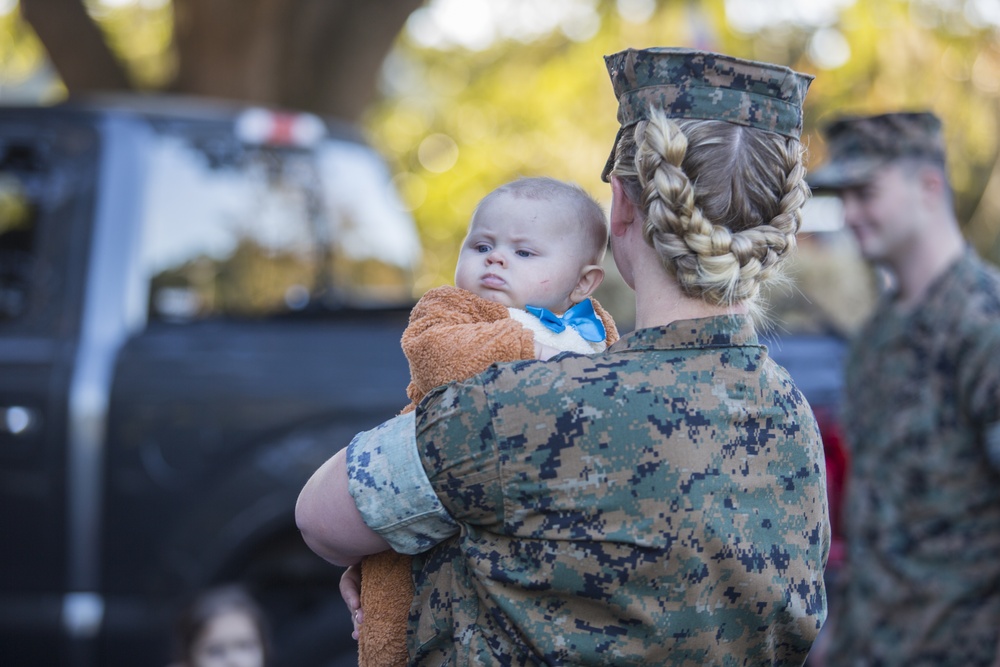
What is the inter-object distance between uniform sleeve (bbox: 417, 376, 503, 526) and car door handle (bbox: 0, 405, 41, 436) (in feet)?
8.46

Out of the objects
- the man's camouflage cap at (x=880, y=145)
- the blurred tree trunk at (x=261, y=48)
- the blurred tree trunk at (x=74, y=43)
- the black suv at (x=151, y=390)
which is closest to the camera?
the black suv at (x=151, y=390)

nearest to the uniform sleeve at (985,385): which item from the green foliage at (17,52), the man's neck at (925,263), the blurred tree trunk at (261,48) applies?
the man's neck at (925,263)

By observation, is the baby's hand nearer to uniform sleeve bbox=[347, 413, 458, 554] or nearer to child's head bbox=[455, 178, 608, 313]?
child's head bbox=[455, 178, 608, 313]

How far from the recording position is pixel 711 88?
1807 millimetres

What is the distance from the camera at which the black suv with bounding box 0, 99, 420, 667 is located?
12.9 feet

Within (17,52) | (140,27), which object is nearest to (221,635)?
(17,52)

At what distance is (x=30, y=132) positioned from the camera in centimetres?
436

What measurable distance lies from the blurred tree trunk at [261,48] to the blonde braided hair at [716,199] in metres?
5.38

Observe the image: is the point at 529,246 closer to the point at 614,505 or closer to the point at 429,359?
the point at 429,359

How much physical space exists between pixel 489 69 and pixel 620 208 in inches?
723

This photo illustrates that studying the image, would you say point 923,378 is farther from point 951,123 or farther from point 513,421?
point 951,123

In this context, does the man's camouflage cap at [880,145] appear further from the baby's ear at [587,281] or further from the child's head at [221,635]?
the baby's ear at [587,281]

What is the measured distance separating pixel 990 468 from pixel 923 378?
374 mm

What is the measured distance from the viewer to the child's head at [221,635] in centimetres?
370
